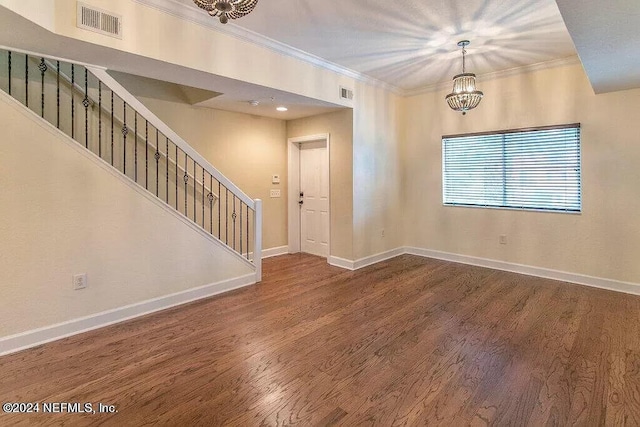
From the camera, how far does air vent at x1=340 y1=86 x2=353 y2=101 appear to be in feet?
15.5

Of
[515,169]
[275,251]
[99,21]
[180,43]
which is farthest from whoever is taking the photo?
[275,251]

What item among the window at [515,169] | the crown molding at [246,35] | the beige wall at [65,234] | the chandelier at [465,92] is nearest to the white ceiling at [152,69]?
the crown molding at [246,35]

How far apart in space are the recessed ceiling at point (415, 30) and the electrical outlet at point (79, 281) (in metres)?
2.46

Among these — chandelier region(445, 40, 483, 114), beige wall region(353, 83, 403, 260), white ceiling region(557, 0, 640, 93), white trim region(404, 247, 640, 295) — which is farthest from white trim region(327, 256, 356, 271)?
white ceiling region(557, 0, 640, 93)

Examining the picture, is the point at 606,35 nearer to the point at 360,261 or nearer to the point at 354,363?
the point at 354,363

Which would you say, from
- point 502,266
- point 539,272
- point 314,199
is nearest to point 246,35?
point 314,199

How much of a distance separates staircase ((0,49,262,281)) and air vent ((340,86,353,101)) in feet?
6.57

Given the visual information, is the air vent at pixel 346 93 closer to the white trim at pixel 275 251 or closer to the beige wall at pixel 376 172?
the beige wall at pixel 376 172

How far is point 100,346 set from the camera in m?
2.71

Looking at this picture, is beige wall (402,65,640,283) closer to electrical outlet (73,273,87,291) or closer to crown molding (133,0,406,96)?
crown molding (133,0,406,96)

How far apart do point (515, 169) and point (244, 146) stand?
13.8 feet

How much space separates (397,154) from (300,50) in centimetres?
265

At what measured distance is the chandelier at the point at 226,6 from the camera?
6.17 ft

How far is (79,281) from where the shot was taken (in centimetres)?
294
